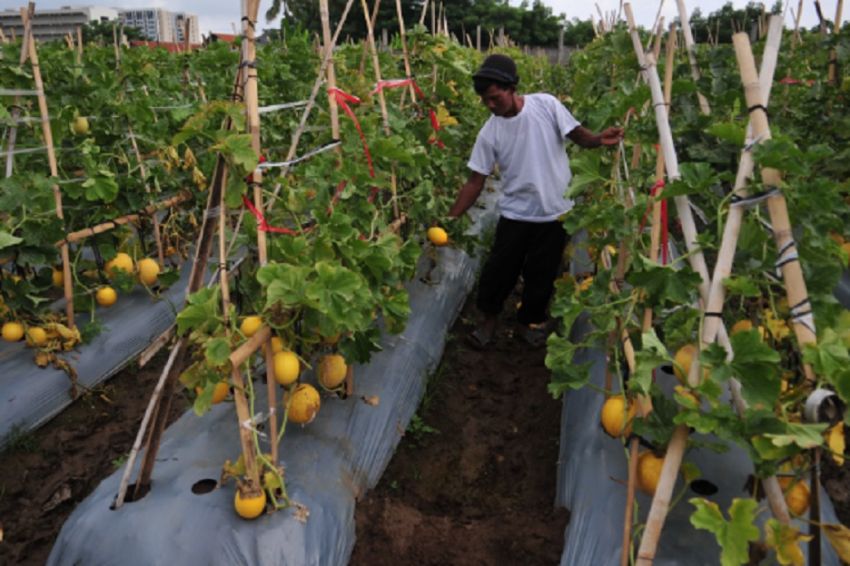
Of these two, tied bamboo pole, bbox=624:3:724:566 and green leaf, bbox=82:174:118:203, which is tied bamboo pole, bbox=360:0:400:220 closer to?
green leaf, bbox=82:174:118:203

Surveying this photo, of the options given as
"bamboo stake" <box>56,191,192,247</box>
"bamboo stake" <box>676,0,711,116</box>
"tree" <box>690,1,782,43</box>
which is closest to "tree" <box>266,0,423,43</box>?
"tree" <box>690,1,782,43</box>

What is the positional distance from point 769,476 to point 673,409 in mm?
330

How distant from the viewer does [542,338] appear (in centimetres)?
456

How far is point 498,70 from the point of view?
3.71 m

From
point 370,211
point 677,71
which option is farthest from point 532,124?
point 370,211

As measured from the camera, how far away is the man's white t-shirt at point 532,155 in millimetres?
3973

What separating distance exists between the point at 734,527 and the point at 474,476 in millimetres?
1734

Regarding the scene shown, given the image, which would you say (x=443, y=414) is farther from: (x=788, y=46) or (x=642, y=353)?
(x=788, y=46)

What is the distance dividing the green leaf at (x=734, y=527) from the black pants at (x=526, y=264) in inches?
Answer: 106

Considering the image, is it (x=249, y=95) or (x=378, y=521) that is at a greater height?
(x=249, y=95)

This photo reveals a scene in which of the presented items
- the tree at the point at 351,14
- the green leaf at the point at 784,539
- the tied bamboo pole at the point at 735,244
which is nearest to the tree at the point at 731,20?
the tied bamboo pole at the point at 735,244

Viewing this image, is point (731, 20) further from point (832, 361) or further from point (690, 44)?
point (832, 361)

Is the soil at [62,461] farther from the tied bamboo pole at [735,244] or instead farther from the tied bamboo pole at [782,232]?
the tied bamboo pole at [782,232]

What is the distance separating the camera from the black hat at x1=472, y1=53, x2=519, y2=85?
3.70 metres
